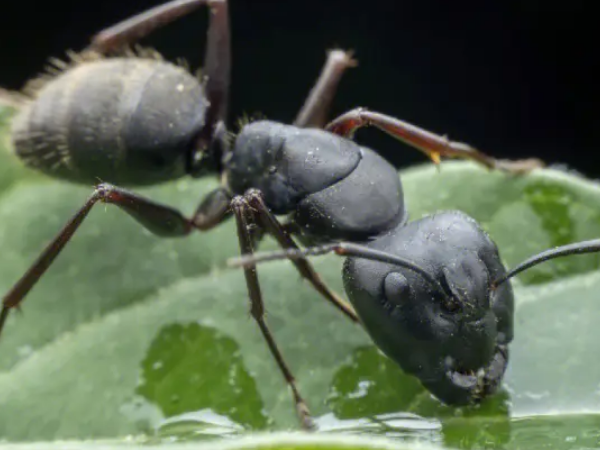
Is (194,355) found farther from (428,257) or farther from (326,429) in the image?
(428,257)

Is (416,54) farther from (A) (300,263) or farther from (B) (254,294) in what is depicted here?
(B) (254,294)

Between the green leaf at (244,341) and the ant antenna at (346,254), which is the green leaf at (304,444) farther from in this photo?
the ant antenna at (346,254)

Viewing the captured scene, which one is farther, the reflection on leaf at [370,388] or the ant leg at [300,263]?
the ant leg at [300,263]

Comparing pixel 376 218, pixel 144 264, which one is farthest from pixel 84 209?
pixel 376 218

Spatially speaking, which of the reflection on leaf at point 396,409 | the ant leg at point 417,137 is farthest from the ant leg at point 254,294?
the ant leg at point 417,137

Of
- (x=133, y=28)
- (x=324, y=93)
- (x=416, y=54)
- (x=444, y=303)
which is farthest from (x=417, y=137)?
(x=416, y=54)
